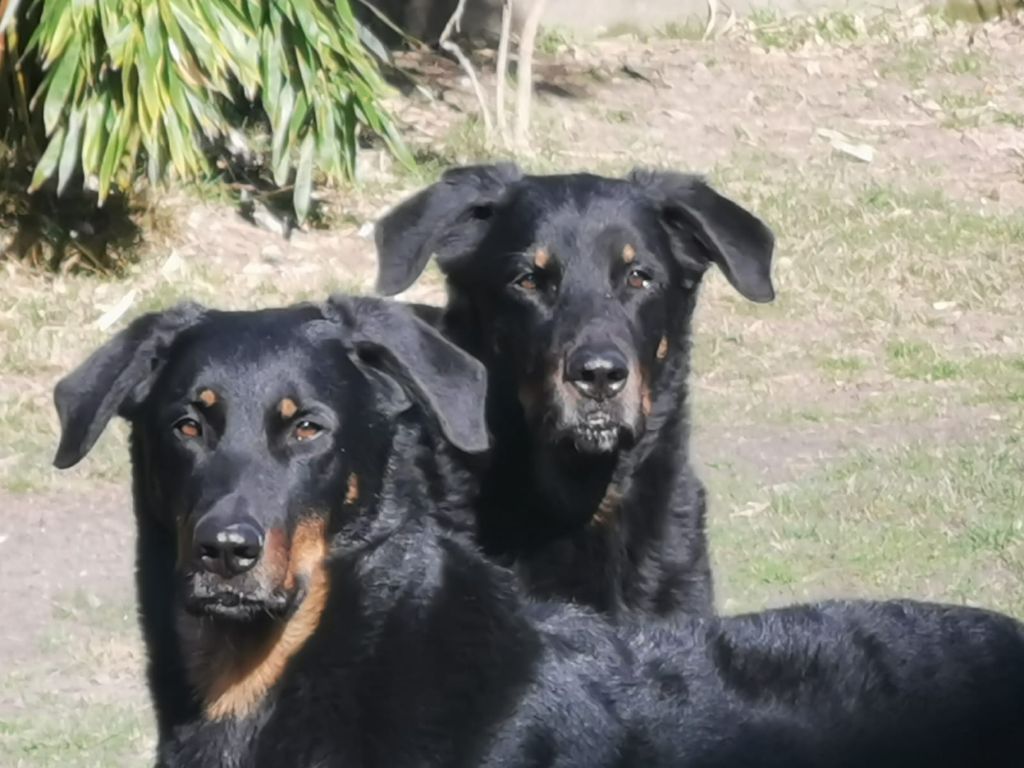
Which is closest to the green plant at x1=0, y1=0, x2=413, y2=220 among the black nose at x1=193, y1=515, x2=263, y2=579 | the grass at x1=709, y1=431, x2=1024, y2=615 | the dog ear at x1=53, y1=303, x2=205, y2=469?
the grass at x1=709, y1=431, x2=1024, y2=615

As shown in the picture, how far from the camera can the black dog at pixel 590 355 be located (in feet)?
19.0

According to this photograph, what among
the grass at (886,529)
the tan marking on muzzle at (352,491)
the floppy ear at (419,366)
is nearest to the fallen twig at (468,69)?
the grass at (886,529)

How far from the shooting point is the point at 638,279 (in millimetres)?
5961

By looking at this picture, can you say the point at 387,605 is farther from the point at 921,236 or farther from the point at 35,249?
the point at 921,236

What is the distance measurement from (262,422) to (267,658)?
0.53 meters

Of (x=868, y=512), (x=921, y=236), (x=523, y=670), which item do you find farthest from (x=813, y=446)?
(x=523, y=670)

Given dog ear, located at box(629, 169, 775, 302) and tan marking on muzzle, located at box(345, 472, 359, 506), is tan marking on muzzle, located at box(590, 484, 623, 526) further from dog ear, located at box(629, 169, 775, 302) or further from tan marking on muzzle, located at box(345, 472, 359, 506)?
tan marking on muzzle, located at box(345, 472, 359, 506)

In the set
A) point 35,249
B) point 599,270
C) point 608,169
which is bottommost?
point 35,249

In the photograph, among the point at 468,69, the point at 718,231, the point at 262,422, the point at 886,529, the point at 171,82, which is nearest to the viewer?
the point at 262,422

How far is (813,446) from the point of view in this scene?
965 centimetres

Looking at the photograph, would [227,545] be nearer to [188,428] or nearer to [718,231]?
[188,428]

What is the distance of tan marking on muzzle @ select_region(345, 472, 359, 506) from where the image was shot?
14.3 ft

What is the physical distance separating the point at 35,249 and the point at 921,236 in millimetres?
5687

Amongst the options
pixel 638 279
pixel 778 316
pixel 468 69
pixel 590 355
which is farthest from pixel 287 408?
pixel 468 69
